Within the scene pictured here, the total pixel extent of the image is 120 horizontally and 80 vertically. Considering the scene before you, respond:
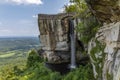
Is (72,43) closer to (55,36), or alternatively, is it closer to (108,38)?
(55,36)

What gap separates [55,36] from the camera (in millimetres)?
52719

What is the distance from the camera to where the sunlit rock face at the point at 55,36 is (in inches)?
2034

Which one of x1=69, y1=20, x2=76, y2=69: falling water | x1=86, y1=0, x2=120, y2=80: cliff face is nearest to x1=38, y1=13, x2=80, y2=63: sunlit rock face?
x1=69, y1=20, x2=76, y2=69: falling water

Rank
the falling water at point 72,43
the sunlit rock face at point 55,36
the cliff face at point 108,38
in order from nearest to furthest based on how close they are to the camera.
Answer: the cliff face at point 108,38 → the falling water at point 72,43 → the sunlit rock face at point 55,36

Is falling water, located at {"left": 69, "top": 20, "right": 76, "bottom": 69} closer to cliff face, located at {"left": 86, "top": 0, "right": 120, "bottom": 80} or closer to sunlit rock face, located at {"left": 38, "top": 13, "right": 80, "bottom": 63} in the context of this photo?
sunlit rock face, located at {"left": 38, "top": 13, "right": 80, "bottom": 63}

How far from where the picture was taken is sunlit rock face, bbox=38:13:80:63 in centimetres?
5166

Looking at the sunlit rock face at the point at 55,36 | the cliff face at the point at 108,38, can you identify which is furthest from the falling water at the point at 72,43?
the cliff face at the point at 108,38

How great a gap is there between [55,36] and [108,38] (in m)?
22.0

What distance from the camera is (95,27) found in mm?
39531

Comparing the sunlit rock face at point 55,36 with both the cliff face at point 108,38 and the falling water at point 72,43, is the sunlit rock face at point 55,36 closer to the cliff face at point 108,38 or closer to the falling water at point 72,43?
the falling water at point 72,43

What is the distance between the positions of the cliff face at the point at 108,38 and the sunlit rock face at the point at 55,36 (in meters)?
17.2

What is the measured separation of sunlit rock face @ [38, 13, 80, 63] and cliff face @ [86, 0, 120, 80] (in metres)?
17.2

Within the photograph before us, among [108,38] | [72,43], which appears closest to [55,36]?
[72,43]

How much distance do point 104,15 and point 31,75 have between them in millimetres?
24064
